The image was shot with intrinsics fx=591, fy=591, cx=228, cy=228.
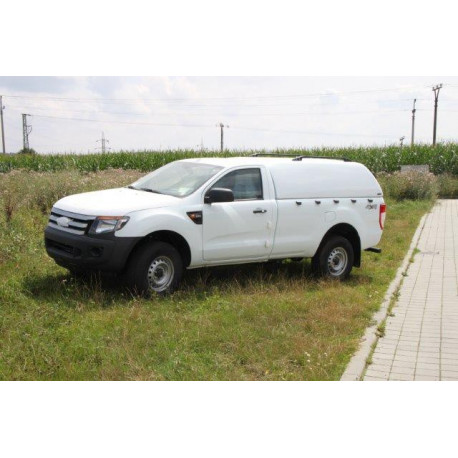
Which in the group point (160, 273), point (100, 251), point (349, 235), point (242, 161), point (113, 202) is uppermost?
point (242, 161)

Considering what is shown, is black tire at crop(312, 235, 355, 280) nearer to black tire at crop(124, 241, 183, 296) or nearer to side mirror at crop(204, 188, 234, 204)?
side mirror at crop(204, 188, 234, 204)

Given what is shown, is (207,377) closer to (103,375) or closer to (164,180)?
(103,375)

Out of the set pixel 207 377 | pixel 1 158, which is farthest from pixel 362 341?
pixel 1 158

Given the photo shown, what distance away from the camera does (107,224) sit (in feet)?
23.1

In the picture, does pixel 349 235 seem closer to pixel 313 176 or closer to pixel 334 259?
pixel 334 259

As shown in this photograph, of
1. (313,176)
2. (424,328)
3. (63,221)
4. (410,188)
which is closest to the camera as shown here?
(424,328)

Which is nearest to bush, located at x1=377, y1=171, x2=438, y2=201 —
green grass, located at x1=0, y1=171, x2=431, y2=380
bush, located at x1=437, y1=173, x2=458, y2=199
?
bush, located at x1=437, y1=173, x2=458, y2=199

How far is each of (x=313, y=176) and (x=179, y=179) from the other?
2.11 meters

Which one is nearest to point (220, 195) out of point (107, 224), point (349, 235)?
point (107, 224)

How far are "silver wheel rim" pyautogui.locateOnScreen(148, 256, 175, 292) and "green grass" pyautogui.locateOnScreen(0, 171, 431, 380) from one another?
0.22 m

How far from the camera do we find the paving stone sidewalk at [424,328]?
18.1ft

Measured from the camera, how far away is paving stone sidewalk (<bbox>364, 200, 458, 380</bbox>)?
5520 mm

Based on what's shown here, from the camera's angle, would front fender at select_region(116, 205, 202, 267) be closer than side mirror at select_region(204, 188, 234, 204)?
Yes

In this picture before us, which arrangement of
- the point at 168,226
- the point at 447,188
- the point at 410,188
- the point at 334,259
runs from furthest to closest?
1. the point at 447,188
2. the point at 410,188
3. the point at 334,259
4. the point at 168,226
